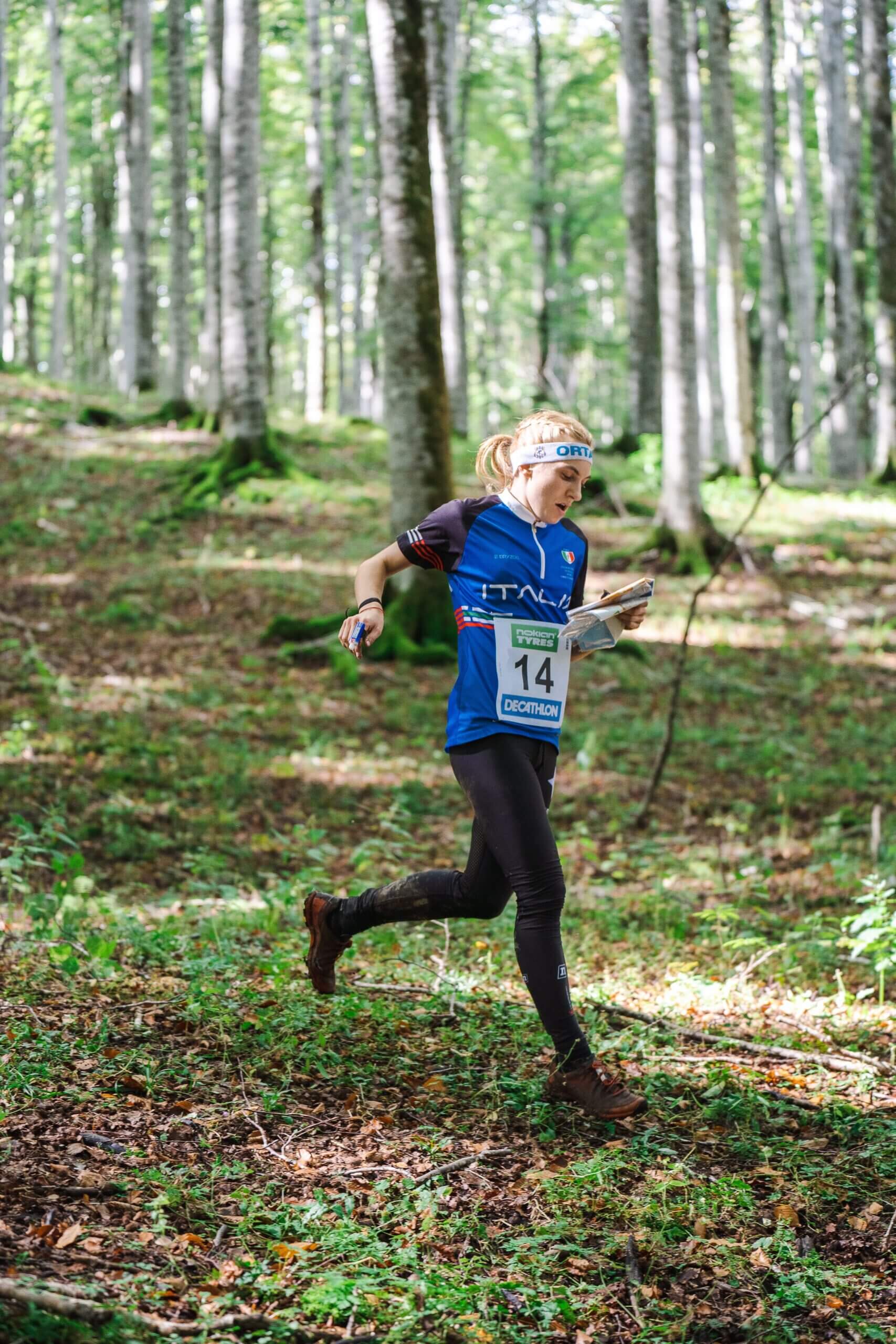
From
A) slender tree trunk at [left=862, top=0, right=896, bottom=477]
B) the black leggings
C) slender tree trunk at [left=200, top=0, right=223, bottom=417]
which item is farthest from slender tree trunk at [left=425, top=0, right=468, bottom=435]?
the black leggings

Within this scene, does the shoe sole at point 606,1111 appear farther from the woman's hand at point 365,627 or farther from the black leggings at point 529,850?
the woman's hand at point 365,627

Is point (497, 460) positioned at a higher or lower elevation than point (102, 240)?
lower

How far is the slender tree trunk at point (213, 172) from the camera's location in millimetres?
19578

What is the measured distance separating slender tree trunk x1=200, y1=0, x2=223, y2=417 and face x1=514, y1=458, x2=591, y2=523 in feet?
53.4

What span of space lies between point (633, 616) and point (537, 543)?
426 millimetres

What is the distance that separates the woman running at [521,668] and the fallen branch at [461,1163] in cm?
35

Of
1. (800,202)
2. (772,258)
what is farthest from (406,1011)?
(800,202)

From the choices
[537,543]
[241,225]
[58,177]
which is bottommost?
[537,543]

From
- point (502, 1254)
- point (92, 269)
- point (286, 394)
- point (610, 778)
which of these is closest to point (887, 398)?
point (610, 778)

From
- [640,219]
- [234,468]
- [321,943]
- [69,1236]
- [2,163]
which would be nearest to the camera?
[69,1236]

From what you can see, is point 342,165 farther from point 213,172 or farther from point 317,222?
point 213,172

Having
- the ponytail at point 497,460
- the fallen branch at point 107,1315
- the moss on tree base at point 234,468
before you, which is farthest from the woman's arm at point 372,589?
the moss on tree base at point 234,468

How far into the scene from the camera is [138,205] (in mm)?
23125

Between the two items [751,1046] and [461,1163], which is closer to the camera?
[461,1163]
